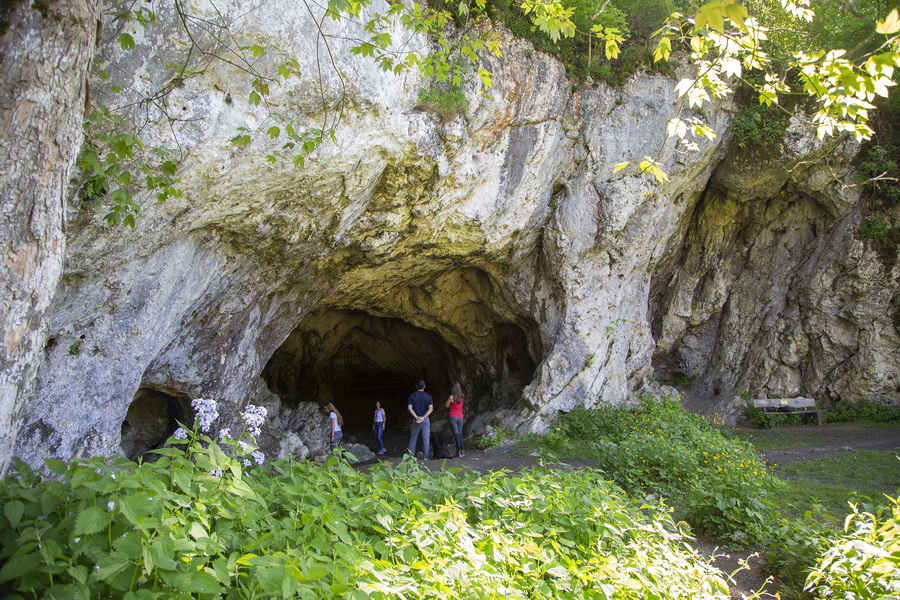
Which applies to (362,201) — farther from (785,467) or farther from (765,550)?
(785,467)

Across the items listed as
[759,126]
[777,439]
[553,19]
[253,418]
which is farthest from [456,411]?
[759,126]

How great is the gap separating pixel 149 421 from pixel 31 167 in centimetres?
786

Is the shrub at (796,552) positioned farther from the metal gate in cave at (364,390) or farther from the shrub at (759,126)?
the metal gate in cave at (364,390)

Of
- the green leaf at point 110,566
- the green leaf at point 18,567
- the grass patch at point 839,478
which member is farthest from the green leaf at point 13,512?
the grass patch at point 839,478

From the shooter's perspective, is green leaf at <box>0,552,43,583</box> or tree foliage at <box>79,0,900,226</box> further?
tree foliage at <box>79,0,900,226</box>

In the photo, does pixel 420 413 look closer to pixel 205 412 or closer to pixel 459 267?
pixel 459 267

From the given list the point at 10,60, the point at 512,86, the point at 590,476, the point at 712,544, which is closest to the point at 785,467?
the point at 712,544

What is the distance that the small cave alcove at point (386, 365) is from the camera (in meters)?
14.1

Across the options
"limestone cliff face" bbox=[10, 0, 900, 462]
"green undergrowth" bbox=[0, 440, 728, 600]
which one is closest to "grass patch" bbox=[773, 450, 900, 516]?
"green undergrowth" bbox=[0, 440, 728, 600]

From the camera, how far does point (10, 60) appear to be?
2289mm

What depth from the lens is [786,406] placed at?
12195 millimetres

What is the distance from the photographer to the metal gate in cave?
18.0 meters

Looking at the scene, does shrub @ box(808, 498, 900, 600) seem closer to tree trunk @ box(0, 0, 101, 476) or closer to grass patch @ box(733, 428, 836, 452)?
tree trunk @ box(0, 0, 101, 476)

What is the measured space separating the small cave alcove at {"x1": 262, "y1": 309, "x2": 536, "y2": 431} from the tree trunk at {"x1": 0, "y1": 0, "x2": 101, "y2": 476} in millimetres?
11056
